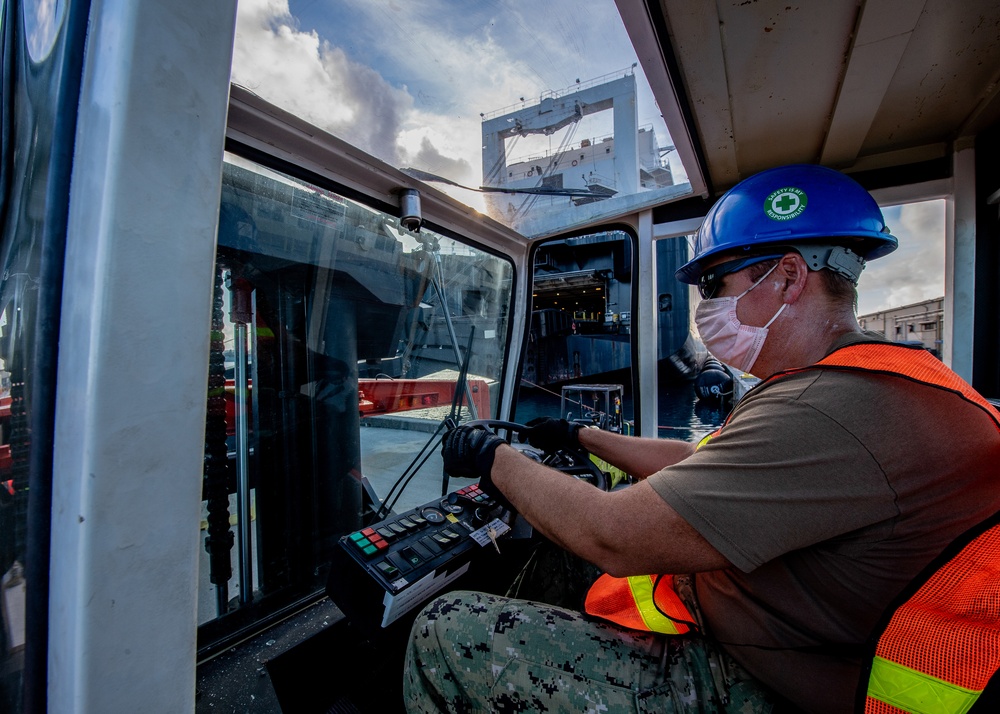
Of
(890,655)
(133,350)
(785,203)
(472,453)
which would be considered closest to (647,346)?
(785,203)

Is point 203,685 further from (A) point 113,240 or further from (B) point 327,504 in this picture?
(A) point 113,240

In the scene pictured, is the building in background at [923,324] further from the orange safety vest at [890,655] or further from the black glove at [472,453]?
the black glove at [472,453]

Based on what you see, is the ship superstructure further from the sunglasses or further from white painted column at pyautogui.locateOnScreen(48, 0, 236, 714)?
white painted column at pyautogui.locateOnScreen(48, 0, 236, 714)

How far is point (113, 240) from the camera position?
0.43m

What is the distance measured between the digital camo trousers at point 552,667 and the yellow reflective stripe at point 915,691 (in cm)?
27

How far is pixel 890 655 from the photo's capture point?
71 centimetres

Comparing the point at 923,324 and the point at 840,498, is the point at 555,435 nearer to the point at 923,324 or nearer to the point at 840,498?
the point at 840,498

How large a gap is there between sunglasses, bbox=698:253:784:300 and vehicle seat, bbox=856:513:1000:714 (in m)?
0.72

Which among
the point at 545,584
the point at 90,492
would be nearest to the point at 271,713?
the point at 545,584

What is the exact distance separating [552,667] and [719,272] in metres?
1.09

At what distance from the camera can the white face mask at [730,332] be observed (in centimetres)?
122

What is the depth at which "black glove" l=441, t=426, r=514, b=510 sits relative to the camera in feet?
4.44

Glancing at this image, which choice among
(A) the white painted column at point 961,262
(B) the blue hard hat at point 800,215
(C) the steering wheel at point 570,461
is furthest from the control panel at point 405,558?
(A) the white painted column at point 961,262

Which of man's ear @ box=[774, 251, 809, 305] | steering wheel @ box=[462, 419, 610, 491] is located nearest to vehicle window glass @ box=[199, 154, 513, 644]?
steering wheel @ box=[462, 419, 610, 491]
